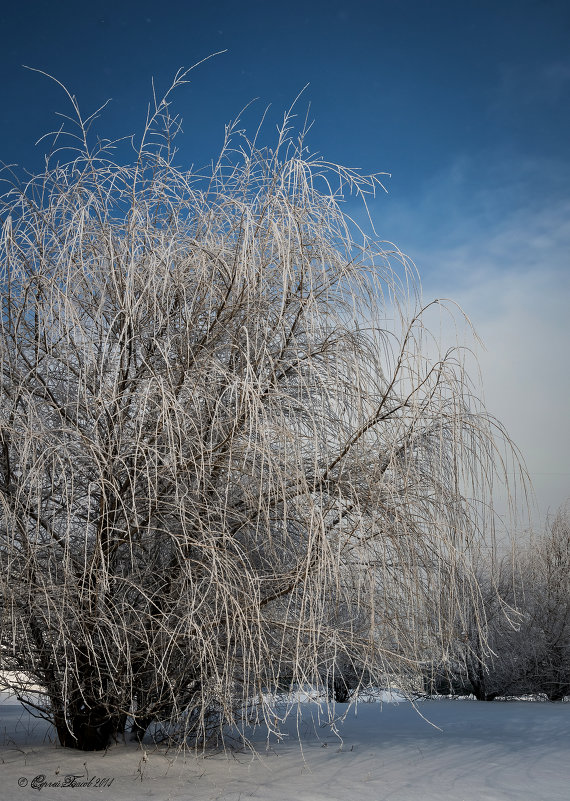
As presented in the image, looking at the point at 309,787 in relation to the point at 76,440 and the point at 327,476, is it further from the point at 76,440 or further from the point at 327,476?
the point at 76,440

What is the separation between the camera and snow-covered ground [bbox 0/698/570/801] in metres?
3.82

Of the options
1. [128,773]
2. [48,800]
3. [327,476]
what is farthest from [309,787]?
[327,476]

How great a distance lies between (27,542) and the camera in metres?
3.98

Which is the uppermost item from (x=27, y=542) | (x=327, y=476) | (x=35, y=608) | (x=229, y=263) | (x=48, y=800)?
(x=229, y=263)

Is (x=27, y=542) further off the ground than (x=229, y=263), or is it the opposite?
(x=229, y=263)

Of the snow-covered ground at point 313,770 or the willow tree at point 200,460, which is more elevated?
the willow tree at point 200,460

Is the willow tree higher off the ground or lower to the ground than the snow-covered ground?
higher

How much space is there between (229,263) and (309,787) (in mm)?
3135

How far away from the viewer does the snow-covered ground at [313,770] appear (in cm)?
382

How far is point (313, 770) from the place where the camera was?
449cm

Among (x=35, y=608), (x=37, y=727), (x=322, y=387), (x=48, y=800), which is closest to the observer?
(x=48, y=800)

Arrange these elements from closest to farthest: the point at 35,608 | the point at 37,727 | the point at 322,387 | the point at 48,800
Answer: the point at 48,800
the point at 322,387
the point at 35,608
the point at 37,727

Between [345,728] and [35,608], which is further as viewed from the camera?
[345,728]

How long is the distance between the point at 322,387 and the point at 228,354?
962mm
